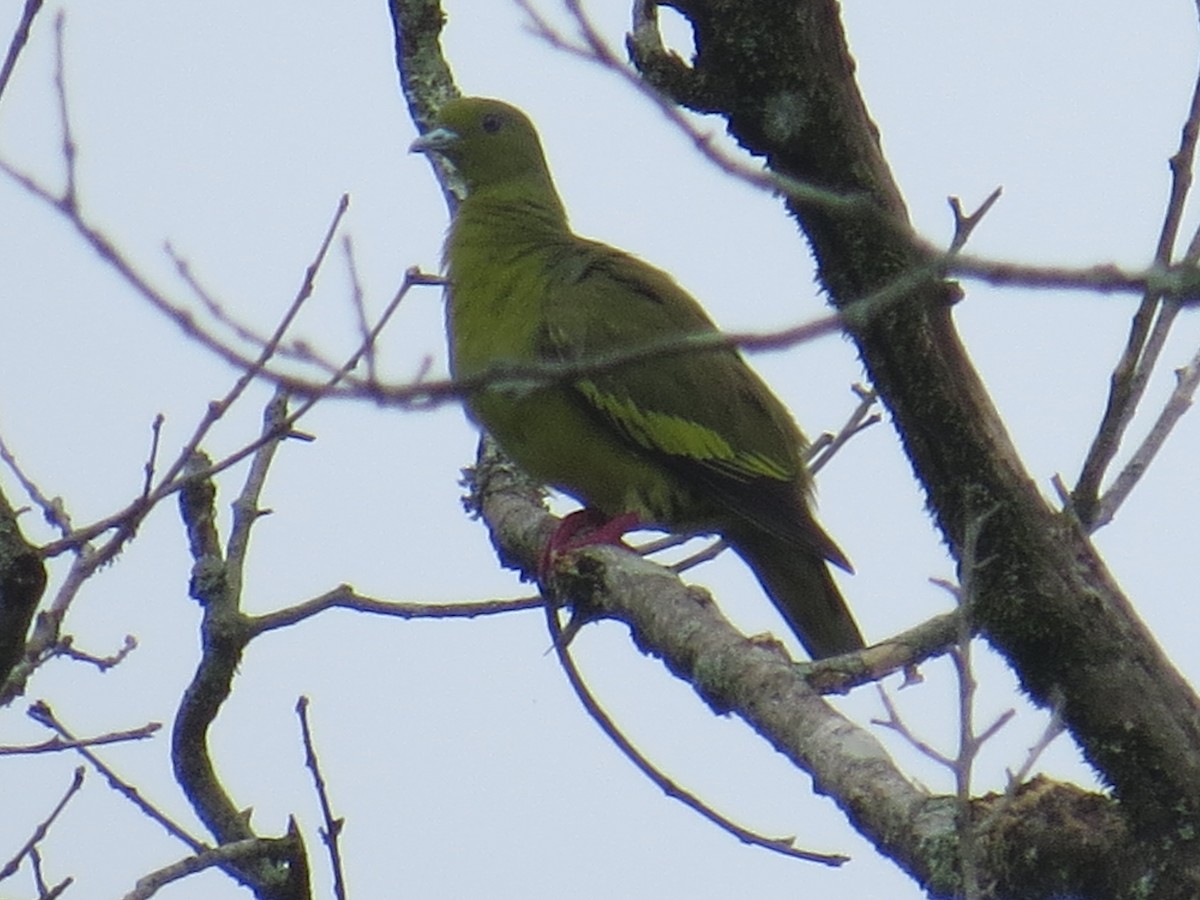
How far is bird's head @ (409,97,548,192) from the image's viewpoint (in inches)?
227

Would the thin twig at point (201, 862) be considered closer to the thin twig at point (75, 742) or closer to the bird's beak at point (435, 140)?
the thin twig at point (75, 742)

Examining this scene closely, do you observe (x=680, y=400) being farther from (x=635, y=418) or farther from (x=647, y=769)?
(x=647, y=769)

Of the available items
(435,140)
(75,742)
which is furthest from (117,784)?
(435,140)

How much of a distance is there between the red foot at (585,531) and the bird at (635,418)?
1 cm

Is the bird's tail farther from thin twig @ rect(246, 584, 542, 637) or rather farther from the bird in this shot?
thin twig @ rect(246, 584, 542, 637)

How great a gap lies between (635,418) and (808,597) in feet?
2.20

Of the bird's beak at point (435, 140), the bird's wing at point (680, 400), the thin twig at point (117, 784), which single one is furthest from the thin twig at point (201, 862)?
the bird's beak at point (435, 140)

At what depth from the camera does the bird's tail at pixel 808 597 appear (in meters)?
5.05

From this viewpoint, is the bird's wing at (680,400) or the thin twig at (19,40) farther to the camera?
the bird's wing at (680,400)

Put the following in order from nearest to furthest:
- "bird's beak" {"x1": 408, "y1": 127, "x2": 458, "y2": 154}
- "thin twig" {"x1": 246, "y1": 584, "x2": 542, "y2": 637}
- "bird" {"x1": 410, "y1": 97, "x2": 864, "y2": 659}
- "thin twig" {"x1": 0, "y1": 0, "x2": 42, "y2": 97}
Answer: "thin twig" {"x1": 0, "y1": 0, "x2": 42, "y2": 97} → "thin twig" {"x1": 246, "y1": 584, "x2": 542, "y2": 637} → "bird" {"x1": 410, "y1": 97, "x2": 864, "y2": 659} → "bird's beak" {"x1": 408, "y1": 127, "x2": 458, "y2": 154}

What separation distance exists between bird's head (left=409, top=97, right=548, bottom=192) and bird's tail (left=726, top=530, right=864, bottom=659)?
4.85 feet

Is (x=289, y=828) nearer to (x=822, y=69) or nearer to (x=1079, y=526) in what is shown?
(x=1079, y=526)

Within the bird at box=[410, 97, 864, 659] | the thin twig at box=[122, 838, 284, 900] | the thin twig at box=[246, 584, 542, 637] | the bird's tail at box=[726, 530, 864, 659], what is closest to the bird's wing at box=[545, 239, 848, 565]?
the bird at box=[410, 97, 864, 659]

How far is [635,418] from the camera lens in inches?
204
